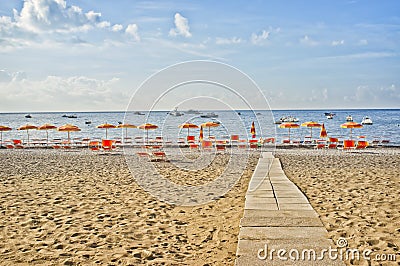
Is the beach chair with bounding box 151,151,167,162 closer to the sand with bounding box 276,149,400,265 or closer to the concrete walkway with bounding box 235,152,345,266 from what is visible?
the sand with bounding box 276,149,400,265

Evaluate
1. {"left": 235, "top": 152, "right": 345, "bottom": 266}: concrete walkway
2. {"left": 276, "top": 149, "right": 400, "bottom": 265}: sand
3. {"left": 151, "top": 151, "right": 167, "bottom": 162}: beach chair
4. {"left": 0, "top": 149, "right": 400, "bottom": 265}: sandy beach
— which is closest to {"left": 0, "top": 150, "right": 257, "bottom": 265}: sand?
{"left": 0, "top": 149, "right": 400, "bottom": 265}: sandy beach

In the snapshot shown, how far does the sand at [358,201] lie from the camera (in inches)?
199

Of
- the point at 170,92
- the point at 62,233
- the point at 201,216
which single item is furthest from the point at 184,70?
the point at 62,233

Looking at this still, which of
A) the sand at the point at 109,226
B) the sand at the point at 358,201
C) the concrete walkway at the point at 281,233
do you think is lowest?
the sand at the point at 109,226

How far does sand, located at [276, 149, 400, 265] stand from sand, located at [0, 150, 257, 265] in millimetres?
1506

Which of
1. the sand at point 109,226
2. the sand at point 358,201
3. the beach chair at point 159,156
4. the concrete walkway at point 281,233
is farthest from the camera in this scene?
the beach chair at point 159,156

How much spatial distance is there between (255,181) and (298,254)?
5.33m

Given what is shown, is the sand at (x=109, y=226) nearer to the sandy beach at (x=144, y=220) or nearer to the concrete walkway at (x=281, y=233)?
the sandy beach at (x=144, y=220)

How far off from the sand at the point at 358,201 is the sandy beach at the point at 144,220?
2 centimetres

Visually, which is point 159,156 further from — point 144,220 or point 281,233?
point 281,233

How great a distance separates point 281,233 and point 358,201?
309 centimetres

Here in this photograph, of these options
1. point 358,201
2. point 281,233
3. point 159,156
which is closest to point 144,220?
point 281,233

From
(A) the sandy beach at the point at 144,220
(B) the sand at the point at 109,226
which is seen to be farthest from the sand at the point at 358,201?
(B) the sand at the point at 109,226

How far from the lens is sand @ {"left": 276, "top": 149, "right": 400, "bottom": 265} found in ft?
16.6
